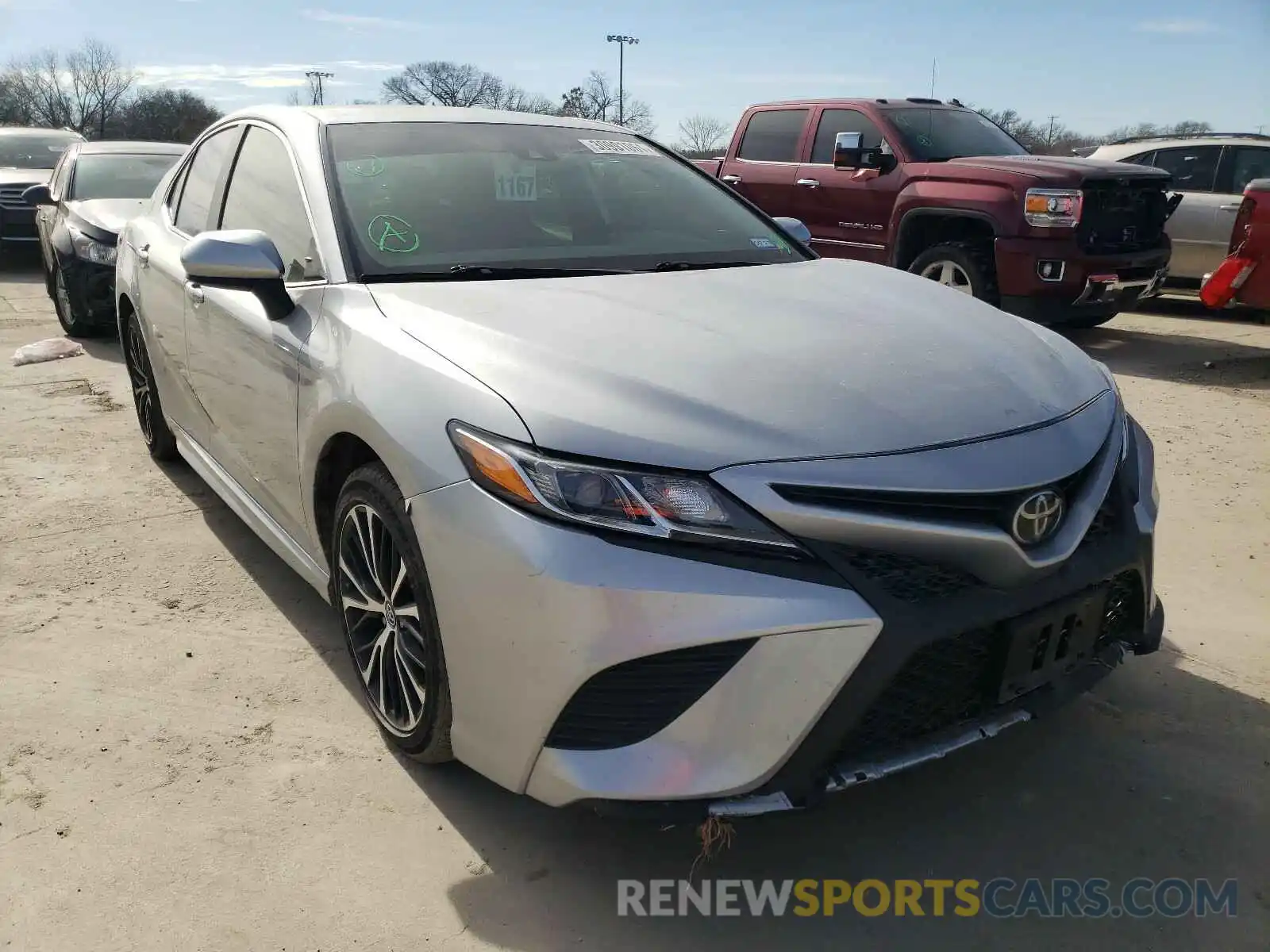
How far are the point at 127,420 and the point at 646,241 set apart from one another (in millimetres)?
3912

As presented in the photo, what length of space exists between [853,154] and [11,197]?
10.7m

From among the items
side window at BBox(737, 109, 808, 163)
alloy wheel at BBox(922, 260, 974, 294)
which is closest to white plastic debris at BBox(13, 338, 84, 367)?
side window at BBox(737, 109, 808, 163)

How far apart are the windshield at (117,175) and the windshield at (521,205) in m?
6.71

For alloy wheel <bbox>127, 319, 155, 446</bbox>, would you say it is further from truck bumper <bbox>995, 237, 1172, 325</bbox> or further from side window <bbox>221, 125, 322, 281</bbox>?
truck bumper <bbox>995, 237, 1172, 325</bbox>

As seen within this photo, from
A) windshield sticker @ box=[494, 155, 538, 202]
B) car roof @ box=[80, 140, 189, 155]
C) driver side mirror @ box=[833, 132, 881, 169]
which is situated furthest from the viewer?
car roof @ box=[80, 140, 189, 155]

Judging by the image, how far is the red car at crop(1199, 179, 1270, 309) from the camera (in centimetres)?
687

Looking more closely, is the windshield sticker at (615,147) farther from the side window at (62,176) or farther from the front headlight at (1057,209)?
the side window at (62,176)

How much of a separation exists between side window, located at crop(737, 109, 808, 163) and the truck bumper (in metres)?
2.43

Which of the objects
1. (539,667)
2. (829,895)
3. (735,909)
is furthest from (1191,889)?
(539,667)

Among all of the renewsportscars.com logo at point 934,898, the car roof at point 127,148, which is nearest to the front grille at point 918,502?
the renewsportscars.com logo at point 934,898

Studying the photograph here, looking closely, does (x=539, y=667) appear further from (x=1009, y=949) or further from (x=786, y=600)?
(x=1009, y=949)

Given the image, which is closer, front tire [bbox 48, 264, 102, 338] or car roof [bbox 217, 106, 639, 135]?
car roof [bbox 217, 106, 639, 135]

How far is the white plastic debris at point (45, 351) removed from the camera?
745 cm

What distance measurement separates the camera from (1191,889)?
2197 mm
